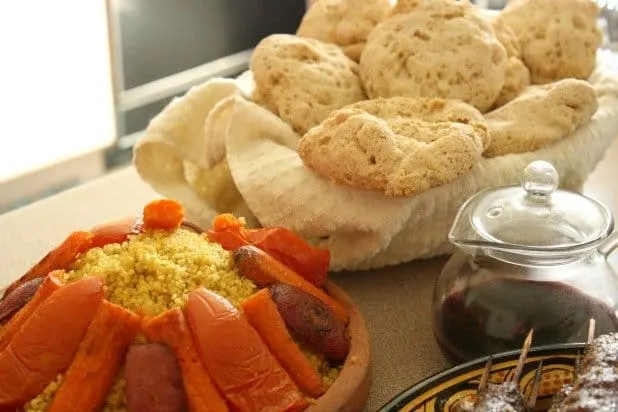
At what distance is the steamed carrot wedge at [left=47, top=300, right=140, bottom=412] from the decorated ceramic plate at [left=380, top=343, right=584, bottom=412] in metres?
0.21

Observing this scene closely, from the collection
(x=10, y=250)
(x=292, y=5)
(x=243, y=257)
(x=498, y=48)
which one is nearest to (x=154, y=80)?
(x=292, y=5)

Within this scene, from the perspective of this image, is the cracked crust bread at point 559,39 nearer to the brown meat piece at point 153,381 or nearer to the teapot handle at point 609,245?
the teapot handle at point 609,245

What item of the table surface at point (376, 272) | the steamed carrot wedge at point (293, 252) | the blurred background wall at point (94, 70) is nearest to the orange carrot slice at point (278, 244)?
the steamed carrot wedge at point (293, 252)

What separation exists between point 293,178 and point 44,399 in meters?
0.34

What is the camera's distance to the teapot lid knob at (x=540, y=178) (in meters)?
0.73

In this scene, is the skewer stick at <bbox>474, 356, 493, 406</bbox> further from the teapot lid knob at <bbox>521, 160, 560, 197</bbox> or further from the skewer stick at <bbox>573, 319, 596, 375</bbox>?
the teapot lid knob at <bbox>521, 160, 560, 197</bbox>

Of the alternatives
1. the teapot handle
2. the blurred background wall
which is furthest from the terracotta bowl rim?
the blurred background wall

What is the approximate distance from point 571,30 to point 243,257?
0.55 metres

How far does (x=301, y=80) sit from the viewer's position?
94cm

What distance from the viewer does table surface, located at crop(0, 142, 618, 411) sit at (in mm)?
792

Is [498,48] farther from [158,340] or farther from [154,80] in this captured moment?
[154,80]

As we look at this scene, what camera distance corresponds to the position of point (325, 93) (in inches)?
36.9

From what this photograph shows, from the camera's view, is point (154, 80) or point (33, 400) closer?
point (33, 400)

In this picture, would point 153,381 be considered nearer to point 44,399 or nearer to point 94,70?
point 44,399
